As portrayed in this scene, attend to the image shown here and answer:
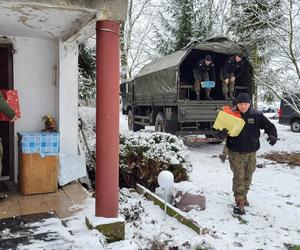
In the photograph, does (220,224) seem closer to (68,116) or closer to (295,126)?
(68,116)

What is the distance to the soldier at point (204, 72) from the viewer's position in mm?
11312

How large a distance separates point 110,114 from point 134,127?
11.6 m

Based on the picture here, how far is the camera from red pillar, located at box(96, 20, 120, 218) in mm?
4016

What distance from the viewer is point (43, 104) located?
6.14 meters

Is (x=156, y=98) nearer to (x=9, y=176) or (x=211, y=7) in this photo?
(x=9, y=176)

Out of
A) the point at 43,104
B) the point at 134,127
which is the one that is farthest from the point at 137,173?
the point at 134,127

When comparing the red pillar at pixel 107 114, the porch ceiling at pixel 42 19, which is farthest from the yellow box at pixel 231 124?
the porch ceiling at pixel 42 19

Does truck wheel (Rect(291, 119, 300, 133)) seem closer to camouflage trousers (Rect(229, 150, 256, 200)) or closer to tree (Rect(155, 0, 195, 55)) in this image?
tree (Rect(155, 0, 195, 55))

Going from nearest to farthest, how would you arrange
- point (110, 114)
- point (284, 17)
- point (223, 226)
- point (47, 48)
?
point (110, 114) → point (223, 226) → point (47, 48) → point (284, 17)

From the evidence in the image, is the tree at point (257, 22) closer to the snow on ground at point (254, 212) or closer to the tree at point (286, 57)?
the tree at point (286, 57)

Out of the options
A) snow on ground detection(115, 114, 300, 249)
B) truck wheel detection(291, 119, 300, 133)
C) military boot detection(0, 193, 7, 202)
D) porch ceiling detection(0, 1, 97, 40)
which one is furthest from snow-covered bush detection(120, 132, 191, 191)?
truck wheel detection(291, 119, 300, 133)

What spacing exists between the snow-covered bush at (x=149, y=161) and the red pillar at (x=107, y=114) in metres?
2.26

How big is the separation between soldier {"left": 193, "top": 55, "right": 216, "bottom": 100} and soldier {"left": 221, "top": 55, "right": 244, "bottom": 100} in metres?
0.41

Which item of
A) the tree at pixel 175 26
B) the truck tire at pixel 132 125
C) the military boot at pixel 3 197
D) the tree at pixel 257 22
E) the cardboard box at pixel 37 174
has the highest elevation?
the tree at pixel 175 26
